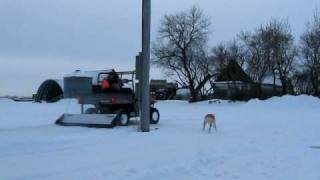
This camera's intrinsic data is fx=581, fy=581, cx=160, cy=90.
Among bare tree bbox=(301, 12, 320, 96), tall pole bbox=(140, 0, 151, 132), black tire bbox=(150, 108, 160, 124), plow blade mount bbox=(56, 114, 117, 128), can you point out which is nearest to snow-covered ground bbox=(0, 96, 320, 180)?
plow blade mount bbox=(56, 114, 117, 128)

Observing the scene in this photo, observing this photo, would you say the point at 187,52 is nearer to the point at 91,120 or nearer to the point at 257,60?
the point at 257,60

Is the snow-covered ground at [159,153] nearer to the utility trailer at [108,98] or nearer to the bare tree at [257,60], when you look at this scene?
the utility trailer at [108,98]

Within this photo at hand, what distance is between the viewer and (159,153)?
13.1 meters

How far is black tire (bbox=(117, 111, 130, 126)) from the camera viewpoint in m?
19.8

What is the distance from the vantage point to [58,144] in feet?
46.0

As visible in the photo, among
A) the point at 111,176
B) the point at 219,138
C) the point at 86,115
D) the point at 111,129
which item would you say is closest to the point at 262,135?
the point at 219,138

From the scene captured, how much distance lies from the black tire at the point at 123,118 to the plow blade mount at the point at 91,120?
0.37m

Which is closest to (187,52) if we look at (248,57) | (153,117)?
(248,57)

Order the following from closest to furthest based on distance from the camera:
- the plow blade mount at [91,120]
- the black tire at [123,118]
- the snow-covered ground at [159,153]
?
the snow-covered ground at [159,153]
the plow blade mount at [91,120]
the black tire at [123,118]

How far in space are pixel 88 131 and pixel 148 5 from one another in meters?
4.48

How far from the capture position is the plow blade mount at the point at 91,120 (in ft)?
62.8

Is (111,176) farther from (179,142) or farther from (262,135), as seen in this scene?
(262,135)

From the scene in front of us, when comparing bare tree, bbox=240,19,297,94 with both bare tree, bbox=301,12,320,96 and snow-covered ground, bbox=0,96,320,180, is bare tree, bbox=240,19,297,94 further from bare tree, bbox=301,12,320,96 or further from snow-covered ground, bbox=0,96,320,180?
snow-covered ground, bbox=0,96,320,180

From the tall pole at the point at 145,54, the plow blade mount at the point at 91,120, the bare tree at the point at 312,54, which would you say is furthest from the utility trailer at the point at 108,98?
the bare tree at the point at 312,54
